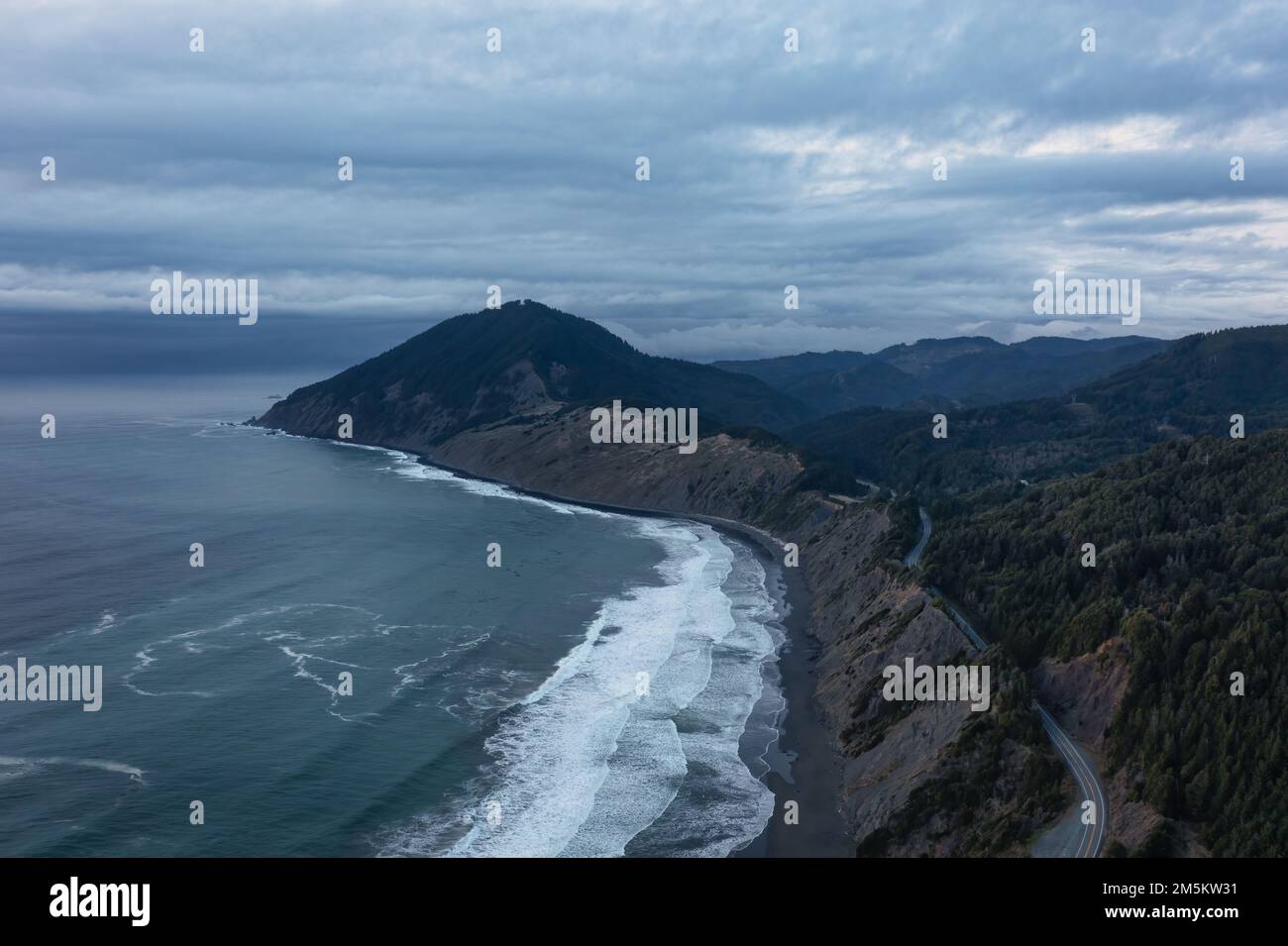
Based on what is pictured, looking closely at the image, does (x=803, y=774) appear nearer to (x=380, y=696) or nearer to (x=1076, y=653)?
(x=1076, y=653)

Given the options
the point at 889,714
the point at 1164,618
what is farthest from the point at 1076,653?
the point at 889,714

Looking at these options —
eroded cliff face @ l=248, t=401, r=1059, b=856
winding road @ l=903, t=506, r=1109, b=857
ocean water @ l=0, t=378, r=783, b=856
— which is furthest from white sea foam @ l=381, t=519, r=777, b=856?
winding road @ l=903, t=506, r=1109, b=857

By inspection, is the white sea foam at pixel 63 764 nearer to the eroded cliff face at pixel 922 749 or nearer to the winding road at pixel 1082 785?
the eroded cliff face at pixel 922 749

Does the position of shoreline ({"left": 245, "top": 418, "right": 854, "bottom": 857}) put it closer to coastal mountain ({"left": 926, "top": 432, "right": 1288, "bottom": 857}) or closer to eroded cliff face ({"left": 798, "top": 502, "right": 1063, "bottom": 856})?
eroded cliff face ({"left": 798, "top": 502, "right": 1063, "bottom": 856})

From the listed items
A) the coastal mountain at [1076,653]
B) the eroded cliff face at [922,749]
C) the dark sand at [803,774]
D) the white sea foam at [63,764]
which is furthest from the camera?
the white sea foam at [63,764]

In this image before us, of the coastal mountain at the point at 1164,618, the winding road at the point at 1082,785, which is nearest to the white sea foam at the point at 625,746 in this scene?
the winding road at the point at 1082,785
